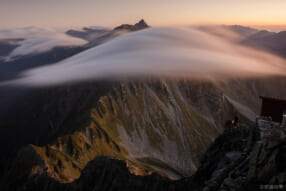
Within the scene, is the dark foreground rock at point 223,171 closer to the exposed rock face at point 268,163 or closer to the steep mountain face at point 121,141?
the exposed rock face at point 268,163

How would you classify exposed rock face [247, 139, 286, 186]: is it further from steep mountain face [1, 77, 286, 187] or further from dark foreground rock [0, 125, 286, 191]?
steep mountain face [1, 77, 286, 187]

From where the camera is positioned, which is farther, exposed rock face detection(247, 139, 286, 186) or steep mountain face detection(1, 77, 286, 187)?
steep mountain face detection(1, 77, 286, 187)

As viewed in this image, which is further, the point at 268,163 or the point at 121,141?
the point at 121,141

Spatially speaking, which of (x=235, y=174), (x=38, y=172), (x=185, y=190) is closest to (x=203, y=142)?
(x=38, y=172)

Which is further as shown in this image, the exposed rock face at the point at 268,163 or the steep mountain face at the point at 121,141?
the steep mountain face at the point at 121,141

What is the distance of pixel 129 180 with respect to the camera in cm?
5684

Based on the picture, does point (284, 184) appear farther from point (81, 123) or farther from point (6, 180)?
point (81, 123)

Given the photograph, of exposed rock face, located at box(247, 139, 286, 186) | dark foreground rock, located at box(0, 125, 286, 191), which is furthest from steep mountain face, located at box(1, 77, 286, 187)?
exposed rock face, located at box(247, 139, 286, 186)

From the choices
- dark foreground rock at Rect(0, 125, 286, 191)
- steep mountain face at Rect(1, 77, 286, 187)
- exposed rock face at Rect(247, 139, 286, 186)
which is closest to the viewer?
exposed rock face at Rect(247, 139, 286, 186)

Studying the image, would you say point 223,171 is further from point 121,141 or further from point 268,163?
point 121,141

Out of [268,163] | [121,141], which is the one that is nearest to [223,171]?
[268,163]

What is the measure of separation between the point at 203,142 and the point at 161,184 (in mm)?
136906

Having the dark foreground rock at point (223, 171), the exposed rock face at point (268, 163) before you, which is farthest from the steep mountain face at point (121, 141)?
the exposed rock face at point (268, 163)

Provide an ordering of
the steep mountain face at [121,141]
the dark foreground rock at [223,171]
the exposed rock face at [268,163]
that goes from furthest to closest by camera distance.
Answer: the steep mountain face at [121,141] → the dark foreground rock at [223,171] → the exposed rock face at [268,163]
